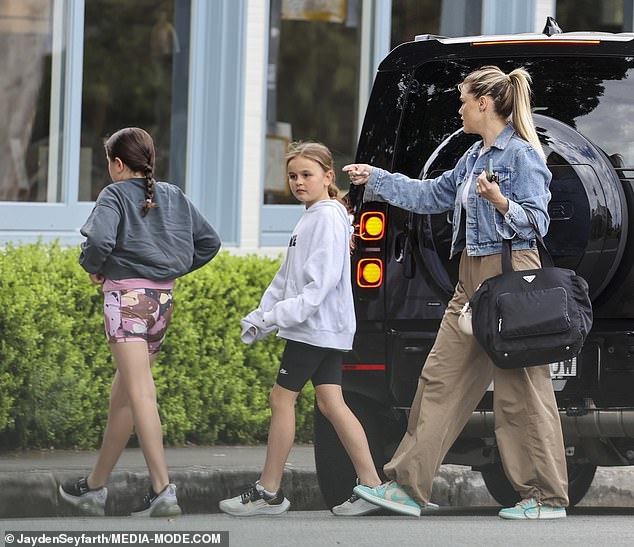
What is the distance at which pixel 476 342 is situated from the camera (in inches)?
236

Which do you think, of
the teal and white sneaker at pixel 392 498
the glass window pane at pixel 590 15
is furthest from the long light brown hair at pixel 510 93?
the glass window pane at pixel 590 15

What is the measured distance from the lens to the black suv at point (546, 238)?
6.02 metres

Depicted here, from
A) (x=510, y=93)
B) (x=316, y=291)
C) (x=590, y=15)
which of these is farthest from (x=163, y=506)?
(x=590, y=15)

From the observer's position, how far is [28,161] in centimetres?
954

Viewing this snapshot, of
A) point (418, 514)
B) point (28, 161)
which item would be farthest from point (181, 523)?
point (28, 161)

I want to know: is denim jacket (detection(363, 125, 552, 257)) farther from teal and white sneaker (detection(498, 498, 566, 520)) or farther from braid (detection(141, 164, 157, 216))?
teal and white sneaker (detection(498, 498, 566, 520))

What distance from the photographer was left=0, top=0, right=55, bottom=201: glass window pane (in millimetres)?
9469

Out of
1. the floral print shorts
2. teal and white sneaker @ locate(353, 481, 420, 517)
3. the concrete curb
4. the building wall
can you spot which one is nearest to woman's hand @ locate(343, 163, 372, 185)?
the floral print shorts

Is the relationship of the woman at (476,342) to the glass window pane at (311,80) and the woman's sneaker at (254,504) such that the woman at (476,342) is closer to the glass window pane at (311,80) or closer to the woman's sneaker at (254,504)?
the woman's sneaker at (254,504)

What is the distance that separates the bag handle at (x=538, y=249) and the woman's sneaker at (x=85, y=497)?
1923mm

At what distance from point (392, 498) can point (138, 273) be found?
133 cm

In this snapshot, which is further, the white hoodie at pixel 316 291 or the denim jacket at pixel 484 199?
the white hoodie at pixel 316 291

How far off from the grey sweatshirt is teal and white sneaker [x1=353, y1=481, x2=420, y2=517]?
1170 millimetres

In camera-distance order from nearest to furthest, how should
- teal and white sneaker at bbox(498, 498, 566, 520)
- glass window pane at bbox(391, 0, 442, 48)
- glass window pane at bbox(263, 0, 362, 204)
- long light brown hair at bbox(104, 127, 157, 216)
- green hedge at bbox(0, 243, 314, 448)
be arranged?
teal and white sneaker at bbox(498, 498, 566, 520) → long light brown hair at bbox(104, 127, 157, 216) → green hedge at bbox(0, 243, 314, 448) → glass window pane at bbox(263, 0, 362, 204) → glass window pane at bbox(391, 0, 442, 48)
